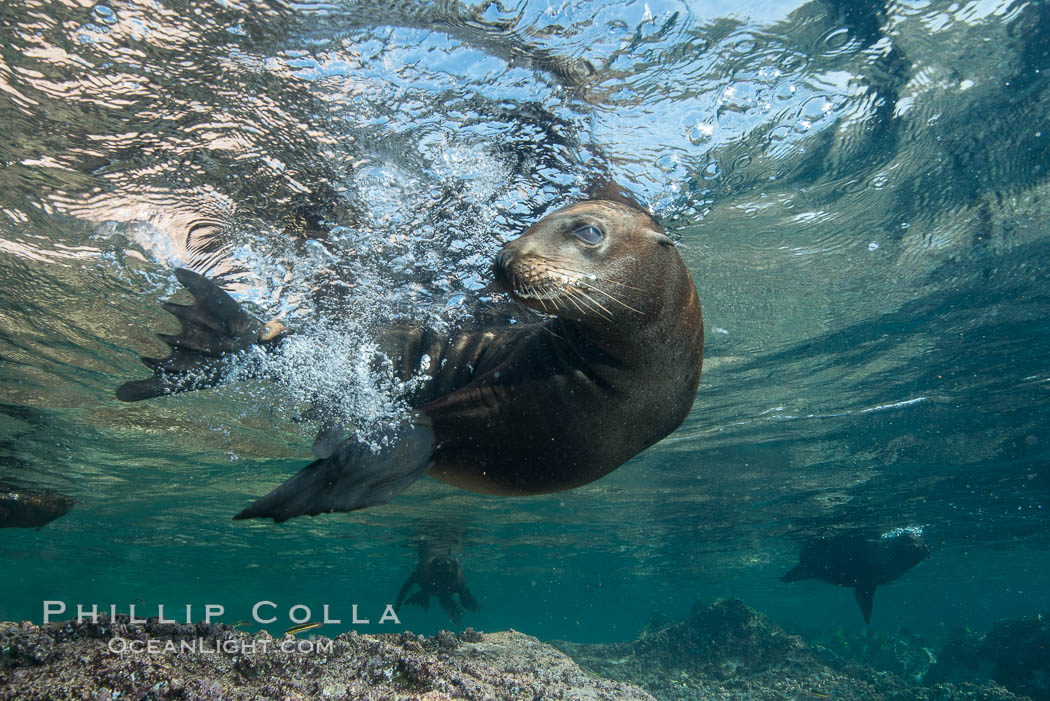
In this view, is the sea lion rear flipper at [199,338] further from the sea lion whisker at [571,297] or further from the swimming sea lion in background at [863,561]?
the swimming sea lion in background at [863,561]

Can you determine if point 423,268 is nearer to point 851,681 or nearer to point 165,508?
point 851,681

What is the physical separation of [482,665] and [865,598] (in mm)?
18784

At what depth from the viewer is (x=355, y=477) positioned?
2943 mm

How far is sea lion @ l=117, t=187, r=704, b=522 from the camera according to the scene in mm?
2846

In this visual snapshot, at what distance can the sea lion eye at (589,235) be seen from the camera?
2965mm

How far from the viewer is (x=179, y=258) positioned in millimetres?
6773

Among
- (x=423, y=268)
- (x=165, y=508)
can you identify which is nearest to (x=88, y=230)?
(x=423, y=268)

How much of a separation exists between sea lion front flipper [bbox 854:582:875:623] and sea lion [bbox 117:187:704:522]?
66.7 feet

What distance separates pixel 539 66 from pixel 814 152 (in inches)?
140

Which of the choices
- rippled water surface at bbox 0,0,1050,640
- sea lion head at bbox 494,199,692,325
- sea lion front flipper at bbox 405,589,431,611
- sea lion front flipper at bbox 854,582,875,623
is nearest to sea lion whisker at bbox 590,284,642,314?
sea lion head at bbox 494,199,692,325

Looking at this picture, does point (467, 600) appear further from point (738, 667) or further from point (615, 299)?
point (615, 299)

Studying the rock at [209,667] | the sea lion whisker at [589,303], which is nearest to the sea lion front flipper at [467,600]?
the rock at [209,667]

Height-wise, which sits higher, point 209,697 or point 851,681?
point 209,697

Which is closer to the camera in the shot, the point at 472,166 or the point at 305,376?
the point at 472,166
